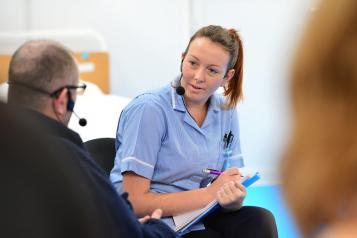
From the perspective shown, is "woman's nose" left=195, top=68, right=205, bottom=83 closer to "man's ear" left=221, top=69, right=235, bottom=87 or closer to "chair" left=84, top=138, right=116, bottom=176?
"man's ear" left=221, top=69, right=235, bottom=87

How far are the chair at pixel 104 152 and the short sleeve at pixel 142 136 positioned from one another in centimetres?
12

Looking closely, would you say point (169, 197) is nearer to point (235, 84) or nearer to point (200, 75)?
point (200, 75)

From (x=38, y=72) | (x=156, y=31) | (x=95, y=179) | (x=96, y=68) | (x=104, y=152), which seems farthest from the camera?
(x=156, y=31)

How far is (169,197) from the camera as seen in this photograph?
5.73 feet

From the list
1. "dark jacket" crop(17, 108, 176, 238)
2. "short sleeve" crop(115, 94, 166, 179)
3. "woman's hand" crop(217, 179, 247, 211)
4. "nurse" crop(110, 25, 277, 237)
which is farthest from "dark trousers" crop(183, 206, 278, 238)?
"dark jacket" crop(17, 108, 176, 238)

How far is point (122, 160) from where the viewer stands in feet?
5.79

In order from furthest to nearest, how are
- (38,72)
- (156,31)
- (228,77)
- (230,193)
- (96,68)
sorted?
1. (156,31)
2. (96,68)
3. (228,77)
4. (230,193)
5. (38,72)

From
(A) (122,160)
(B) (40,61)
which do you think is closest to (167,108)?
(A) (122,160)

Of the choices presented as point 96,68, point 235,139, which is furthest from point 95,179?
point 96,68

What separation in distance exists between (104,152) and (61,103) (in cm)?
71

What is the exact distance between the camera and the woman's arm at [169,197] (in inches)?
68.2

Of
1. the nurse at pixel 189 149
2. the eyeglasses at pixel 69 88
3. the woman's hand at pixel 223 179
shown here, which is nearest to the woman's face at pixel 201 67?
the nurse at pixel 189 149

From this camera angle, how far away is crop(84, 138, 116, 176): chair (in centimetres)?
192

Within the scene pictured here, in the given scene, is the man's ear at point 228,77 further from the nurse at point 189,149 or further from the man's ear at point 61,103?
the man's ear at point 61,103
